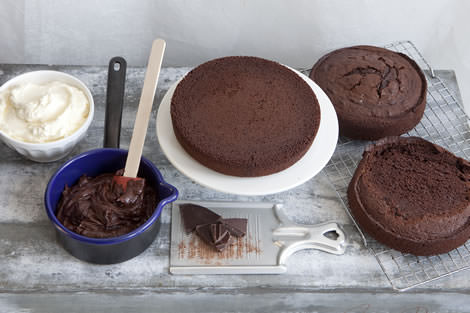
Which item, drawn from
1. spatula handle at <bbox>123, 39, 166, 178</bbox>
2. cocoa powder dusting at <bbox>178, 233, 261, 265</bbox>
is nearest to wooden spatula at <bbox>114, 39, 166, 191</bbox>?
spatula handle at <bbox>123, 39, 166, 178</bbox>

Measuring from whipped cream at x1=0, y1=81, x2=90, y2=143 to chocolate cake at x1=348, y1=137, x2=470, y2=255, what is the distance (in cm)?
75

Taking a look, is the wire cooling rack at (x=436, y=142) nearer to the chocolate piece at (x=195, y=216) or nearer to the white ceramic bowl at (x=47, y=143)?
the chocolate piece at (x=195, y=216)

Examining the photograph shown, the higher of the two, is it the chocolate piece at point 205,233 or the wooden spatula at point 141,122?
the wooden spatula at point 141,122

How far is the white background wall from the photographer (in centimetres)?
177

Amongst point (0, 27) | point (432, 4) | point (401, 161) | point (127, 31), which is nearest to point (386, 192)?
point (401, 161)

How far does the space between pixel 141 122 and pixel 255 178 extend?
31cm

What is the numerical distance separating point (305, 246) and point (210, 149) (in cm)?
36

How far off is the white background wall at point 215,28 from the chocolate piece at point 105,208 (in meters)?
0.70

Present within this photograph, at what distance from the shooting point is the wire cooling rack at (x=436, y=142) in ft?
4.42

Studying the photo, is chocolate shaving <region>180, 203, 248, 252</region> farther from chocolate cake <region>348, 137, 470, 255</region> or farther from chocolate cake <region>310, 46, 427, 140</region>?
chocolate cake <region>310, 46, 427, 140</region>

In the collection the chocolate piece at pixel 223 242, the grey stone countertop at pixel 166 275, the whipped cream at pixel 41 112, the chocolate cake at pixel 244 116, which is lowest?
the grey stone countertop at pixel 166 275

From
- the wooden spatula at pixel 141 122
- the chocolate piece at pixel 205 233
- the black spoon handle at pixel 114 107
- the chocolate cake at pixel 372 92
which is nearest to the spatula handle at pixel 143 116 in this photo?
the wooden spatula at pixel 141 122

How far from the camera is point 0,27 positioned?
178 centimetres

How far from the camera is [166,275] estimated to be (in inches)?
51.7
